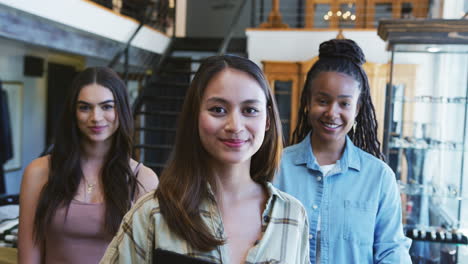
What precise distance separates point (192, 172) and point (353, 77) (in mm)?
791

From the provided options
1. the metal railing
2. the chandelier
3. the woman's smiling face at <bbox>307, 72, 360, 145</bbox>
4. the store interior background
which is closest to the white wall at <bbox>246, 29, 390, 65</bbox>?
the store interior background

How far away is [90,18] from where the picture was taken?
4.86 m

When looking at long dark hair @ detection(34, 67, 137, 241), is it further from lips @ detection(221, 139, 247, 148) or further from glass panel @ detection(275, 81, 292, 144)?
glass panel @ detection(275, 81, 292, 144)

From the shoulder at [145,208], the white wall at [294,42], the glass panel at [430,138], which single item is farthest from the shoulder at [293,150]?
the white wall at [294,42]

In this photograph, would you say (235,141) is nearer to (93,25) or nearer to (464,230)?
(464,230)

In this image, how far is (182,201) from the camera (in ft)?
3.56

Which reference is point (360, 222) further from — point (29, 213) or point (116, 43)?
point (116, 43)

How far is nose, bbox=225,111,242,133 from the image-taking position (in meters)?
1.04

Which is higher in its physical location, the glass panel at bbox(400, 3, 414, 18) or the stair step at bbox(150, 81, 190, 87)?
the glass panel at bbox(400, 3, 414, 18)

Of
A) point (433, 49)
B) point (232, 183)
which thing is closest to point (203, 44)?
point (433, 49)

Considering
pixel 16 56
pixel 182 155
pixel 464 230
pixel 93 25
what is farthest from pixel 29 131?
pixel 182 155

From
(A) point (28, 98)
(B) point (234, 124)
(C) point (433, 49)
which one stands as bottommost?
(B) point (234, 124)

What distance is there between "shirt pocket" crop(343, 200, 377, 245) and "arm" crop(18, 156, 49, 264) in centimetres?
119

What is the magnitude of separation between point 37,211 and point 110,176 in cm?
31
